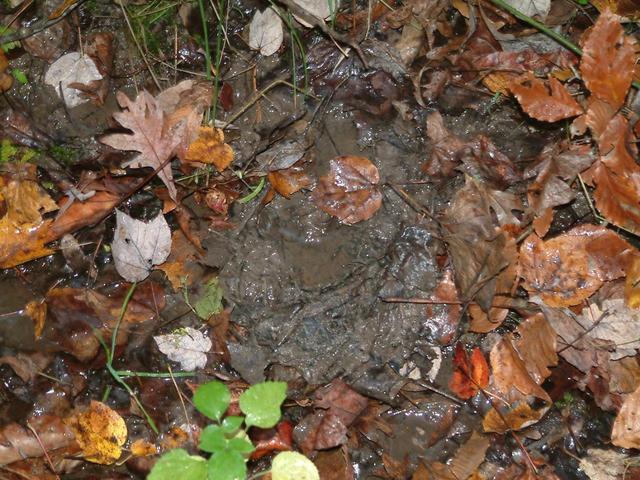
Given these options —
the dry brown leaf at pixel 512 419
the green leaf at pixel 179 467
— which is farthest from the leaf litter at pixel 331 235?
the green leaf at pixel 179 467

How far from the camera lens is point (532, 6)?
2.81 meters

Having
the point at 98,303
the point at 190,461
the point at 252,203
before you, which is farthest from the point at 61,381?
the point at 252,203

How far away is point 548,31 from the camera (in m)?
2.74

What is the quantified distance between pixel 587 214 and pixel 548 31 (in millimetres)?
870

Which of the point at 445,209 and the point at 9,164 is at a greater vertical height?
the point at 9,164

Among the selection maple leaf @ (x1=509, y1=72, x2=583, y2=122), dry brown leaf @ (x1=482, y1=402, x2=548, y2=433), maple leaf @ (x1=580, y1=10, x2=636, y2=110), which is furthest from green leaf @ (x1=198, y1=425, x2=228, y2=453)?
maple leaf @ (x1=580, y1=10, x2=636, y2=110)

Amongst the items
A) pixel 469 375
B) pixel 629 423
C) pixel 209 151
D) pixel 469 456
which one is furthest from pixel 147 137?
pixel 629 423

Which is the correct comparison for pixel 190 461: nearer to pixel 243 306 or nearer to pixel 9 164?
pixel 243 306

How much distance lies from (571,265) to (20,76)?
108 inches

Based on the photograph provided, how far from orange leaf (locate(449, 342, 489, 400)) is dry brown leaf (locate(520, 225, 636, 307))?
1.29 feet

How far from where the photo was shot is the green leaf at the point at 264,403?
2.08m

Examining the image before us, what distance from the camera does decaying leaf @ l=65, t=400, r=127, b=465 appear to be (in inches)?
101

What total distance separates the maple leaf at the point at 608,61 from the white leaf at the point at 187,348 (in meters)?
2.05

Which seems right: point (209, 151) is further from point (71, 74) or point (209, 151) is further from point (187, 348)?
point (187, 348)
